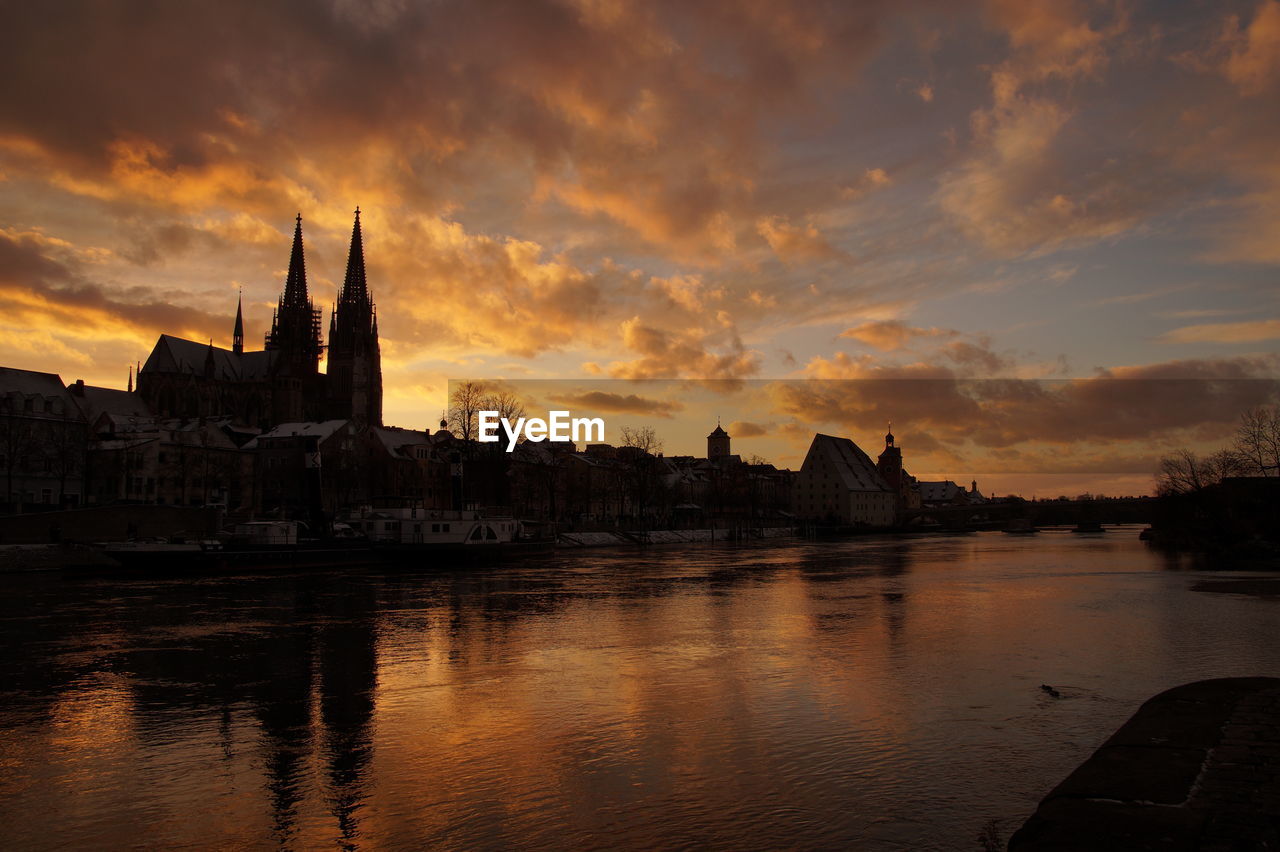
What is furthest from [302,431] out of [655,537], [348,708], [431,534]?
[348,708]

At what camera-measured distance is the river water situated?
477 inches

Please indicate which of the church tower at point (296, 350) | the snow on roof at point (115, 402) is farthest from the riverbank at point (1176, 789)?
the church tower at point (296, 350)

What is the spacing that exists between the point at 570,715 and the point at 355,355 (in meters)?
173

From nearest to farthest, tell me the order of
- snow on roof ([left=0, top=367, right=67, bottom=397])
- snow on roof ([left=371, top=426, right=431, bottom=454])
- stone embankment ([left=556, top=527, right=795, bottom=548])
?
1. snow on roof ([left=0, top=367, right=67, bottom=397])
2. stone embankment ([left=556, top=527, right=795, bottom=548])
3. snow on roof ([left=371, top=426, right=431, bottom=454])

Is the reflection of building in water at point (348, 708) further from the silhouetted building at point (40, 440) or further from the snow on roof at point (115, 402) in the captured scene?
the snow on roof at point (115, 402)

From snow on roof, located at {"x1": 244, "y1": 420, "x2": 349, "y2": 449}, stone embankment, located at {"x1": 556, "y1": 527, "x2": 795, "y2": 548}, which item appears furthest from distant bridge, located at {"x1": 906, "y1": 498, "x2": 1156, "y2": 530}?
snow on roof, located at {"x1": 244, "y1": 420, "x2": 349, "y2": 449}

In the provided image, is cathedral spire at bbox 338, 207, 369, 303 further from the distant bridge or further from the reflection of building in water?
the reflection of building in water

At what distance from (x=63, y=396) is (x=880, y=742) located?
333ft

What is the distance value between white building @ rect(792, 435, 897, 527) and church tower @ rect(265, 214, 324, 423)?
336 feet

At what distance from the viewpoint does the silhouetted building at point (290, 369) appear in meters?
148

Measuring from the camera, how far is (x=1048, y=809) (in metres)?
10.0

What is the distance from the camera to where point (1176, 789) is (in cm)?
1011

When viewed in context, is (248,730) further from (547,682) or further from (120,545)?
(120,545)

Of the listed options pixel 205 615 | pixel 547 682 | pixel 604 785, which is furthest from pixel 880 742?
pixel 205 615
